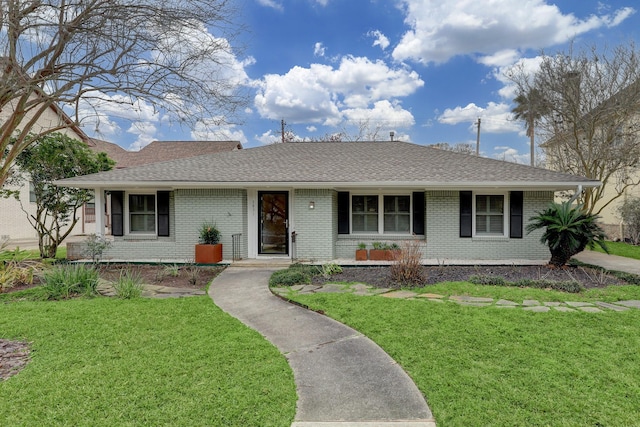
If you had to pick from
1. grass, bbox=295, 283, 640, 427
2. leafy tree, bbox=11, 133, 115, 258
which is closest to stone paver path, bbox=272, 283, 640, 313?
grass, bbox=295, 283, 640, 427

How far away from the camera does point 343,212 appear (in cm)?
1102

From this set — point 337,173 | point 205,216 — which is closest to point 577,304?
point 337,173

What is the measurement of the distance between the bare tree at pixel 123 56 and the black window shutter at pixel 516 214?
27.8ft

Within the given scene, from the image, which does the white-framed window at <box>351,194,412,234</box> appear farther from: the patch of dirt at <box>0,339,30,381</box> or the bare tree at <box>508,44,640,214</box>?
the bare tree at <box>508,44,640,214</box>

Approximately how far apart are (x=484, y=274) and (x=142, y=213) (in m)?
10.3

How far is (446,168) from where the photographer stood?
11.1 meters

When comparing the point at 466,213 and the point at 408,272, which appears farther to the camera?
the point at 466,213

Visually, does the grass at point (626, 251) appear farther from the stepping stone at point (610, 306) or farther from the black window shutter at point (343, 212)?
the black window shutter at point (343, 212)

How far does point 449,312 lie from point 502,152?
28135 mm

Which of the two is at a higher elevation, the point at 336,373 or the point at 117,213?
the point at 117,213

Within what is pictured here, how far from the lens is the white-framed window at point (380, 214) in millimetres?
11125

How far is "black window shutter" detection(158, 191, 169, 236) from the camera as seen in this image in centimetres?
1086

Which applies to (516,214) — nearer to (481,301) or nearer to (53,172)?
(481,301)

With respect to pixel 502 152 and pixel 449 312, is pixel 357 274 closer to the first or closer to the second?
pixel 449 312
